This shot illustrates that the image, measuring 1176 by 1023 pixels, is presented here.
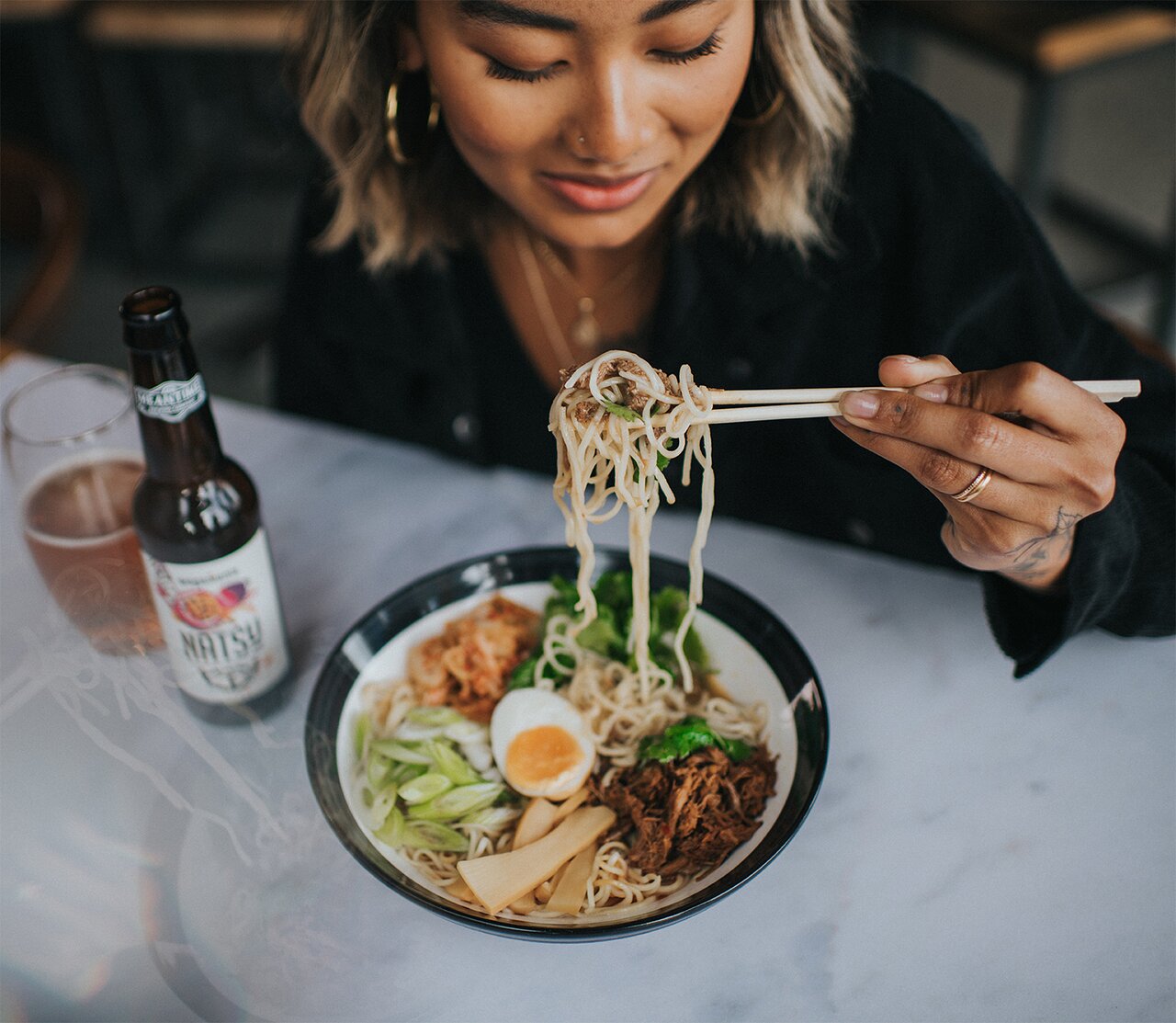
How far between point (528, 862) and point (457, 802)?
127mm

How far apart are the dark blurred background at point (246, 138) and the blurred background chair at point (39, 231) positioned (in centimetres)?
116

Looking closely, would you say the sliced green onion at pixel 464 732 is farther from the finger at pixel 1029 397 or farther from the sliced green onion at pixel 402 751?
the finger at pixel 1029 397

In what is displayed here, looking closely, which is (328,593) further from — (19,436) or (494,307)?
(494,307)

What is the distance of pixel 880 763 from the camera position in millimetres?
1371

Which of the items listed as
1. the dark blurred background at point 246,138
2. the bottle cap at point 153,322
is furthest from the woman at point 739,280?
the dark blurred background at point 246,138

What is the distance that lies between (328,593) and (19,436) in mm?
460

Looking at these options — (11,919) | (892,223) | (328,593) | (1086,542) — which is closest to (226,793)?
(11,919)

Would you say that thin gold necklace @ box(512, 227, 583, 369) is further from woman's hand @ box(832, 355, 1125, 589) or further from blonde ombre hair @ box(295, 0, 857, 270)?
woman's hand @ box(832, 355, 1125, 589)

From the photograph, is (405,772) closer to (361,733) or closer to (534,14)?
(361,733)

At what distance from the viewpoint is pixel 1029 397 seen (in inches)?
44.0

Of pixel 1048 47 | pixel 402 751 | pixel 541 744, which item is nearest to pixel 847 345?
pixel 541 744

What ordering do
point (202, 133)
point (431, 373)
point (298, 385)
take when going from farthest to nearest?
point (202, 133), point (298, 385), point (431, 373)

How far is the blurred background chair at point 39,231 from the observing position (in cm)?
229

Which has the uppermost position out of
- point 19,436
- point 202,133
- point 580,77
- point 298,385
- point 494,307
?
point 580,77
